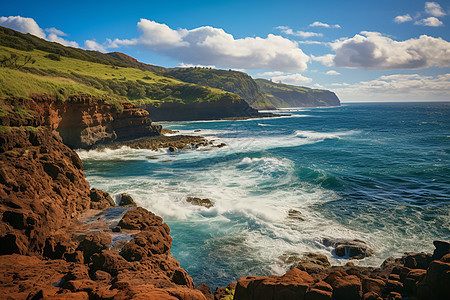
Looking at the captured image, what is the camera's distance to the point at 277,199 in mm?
19656

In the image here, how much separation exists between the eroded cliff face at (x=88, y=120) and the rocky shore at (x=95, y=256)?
4653mm

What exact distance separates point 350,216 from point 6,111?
2144cm

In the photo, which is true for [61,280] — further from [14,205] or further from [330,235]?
[330,235]

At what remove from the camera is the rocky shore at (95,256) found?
6549 mm

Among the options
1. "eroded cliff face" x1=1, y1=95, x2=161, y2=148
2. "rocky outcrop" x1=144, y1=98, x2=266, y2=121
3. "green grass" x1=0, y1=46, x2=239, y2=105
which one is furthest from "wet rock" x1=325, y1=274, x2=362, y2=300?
"rocky outcrop" x1=144, y1=98, x2=266, y2=121

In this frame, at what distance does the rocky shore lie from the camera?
6549mm

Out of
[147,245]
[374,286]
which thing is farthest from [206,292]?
[374,286]

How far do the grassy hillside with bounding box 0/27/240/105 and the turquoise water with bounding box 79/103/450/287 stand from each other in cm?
979

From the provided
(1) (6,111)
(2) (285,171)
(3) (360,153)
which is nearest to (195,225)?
(1) (6,111)

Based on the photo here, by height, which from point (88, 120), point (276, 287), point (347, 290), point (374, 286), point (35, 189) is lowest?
point (374, 286)

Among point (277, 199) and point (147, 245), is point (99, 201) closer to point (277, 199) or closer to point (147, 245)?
point (147, 245)

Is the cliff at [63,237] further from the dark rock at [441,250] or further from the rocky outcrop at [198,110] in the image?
the rocky outcrop at [198,110]

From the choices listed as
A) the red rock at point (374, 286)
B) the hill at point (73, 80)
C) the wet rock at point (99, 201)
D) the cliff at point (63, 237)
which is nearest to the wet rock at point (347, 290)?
the red rock at point (374, 286)

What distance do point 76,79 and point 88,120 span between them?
28323mm
